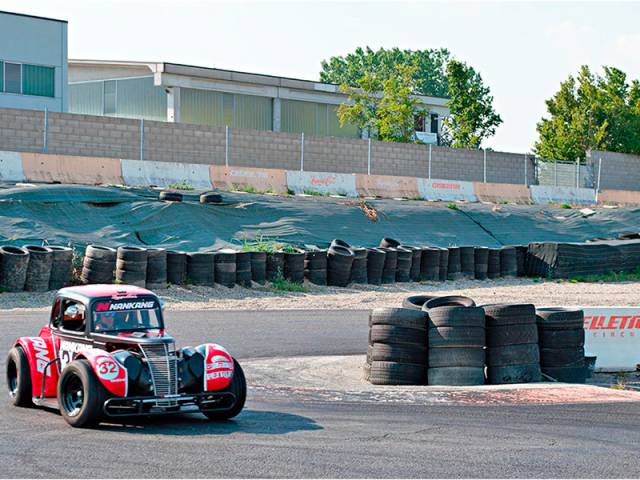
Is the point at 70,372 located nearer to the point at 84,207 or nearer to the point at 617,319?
the point at 617,319

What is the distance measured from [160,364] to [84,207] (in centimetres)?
1689

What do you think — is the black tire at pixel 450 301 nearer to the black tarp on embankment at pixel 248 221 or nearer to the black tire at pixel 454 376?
the black tire at pixel 454 376

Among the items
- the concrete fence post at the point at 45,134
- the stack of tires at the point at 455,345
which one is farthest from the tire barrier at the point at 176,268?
the concrete fence post at the point at 45,134

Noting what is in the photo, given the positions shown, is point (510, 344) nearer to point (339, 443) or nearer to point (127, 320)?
point (339, 443)

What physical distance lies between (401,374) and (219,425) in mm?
3833

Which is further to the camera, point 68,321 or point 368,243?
point 368,243

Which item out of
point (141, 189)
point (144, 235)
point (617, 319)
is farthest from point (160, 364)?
point (141, 189)

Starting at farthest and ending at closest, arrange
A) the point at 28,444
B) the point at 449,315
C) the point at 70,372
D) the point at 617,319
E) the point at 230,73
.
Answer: the point at 230,73, the point at 617,319, the point at 449,315, the point at 70,372, the point at 28,444

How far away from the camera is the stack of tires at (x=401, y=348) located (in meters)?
13.4

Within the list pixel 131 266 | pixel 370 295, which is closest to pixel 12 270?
pixel 131 266

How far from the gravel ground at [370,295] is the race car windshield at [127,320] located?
956 centimetres

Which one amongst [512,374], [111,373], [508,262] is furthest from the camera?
[508,262]

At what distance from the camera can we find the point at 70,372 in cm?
998

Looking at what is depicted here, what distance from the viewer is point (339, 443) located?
30.3ft
